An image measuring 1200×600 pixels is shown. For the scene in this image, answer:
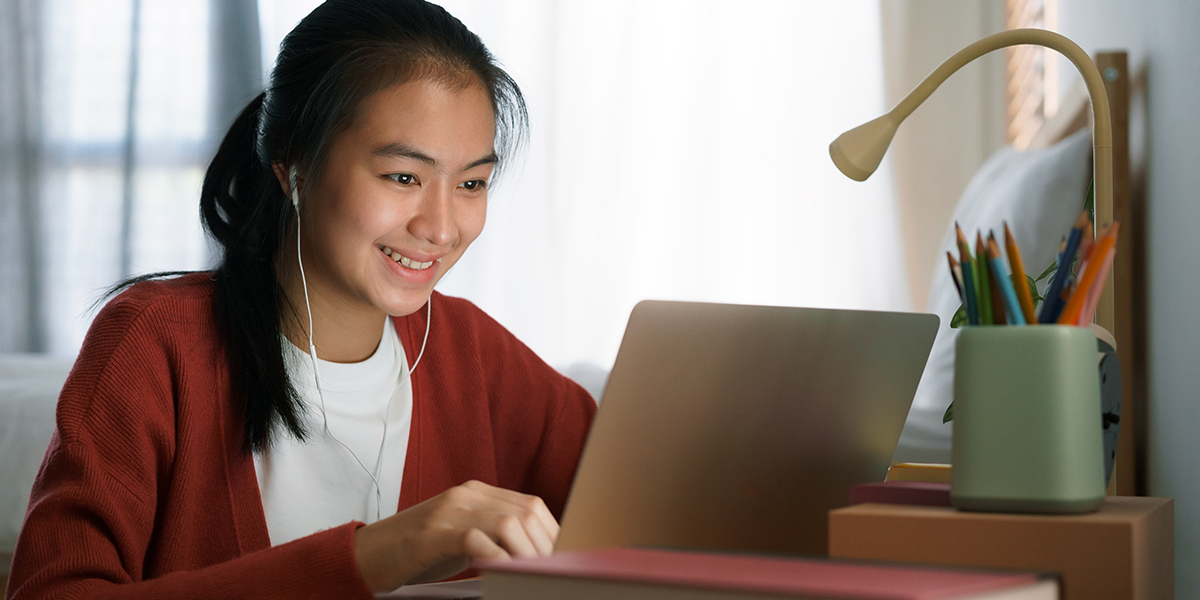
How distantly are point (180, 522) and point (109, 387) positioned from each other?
0.47 feet

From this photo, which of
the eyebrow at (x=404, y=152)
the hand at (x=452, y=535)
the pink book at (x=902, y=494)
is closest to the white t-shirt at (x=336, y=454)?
the eyebrow at (x=404, y=152)

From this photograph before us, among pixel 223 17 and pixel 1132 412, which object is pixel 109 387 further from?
pixel 223 17

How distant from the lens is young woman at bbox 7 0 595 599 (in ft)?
2.74

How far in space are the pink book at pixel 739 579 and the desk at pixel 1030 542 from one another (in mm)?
90

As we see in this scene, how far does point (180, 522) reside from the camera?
892mm

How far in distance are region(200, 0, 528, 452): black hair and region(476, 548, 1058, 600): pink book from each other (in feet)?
2.10

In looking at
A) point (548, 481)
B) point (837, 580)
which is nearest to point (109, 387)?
point (548, 481)

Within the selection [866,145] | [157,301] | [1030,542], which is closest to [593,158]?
[157,301]

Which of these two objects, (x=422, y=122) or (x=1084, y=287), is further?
(x=422, y=122)

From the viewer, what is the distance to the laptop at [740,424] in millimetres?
502

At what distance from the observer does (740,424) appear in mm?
572

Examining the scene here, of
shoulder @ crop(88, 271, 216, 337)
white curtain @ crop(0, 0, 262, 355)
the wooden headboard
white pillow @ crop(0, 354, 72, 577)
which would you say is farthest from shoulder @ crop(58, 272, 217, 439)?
white curtain @ crop(0, 0, 262, 355)

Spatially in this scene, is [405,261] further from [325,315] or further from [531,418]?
[531,418]

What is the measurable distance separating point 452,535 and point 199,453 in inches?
17.7
